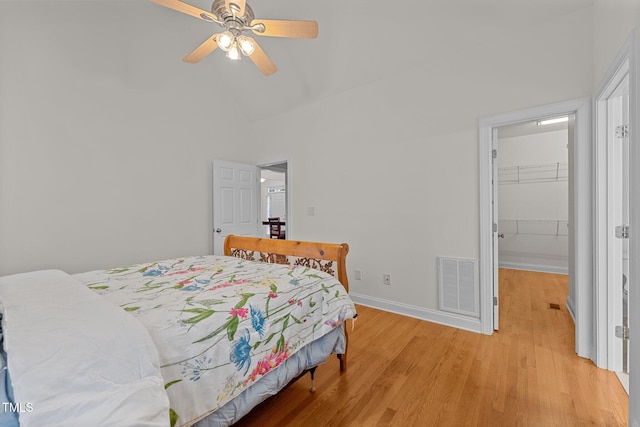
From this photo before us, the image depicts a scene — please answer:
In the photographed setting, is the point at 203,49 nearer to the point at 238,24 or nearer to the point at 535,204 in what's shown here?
the point at 238,24

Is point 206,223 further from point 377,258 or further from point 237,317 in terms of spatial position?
point 237,317

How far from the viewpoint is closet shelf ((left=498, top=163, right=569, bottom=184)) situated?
4781 millimetres

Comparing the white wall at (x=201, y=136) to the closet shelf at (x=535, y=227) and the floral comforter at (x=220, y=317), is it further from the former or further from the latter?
the closet shelf at (x=535, y=227)

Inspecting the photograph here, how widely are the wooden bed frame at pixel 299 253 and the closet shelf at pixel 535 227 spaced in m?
4.78

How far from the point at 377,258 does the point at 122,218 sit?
2.97m

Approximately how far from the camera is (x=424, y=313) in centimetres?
286

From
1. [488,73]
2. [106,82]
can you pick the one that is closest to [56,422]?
[488,73]

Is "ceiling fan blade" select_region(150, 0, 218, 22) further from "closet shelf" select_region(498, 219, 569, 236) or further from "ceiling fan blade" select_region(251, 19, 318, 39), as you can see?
"closet shelf" select_region(498, 219, 569, 236)

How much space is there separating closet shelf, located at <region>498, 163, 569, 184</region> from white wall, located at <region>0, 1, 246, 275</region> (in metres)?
5.46

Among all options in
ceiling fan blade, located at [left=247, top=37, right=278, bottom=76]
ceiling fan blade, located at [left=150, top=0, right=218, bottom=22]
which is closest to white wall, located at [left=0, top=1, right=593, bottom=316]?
ceiling fan blade, located at [left=247, top=37, right=278, bottom=76]

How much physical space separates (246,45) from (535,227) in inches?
222

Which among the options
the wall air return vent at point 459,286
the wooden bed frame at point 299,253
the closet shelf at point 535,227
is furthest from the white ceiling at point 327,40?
the closet shelf at point 535,227

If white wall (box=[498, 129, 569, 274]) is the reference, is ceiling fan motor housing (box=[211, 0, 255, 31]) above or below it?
above

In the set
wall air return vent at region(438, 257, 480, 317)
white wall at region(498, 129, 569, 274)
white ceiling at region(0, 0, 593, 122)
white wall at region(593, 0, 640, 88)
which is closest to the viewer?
white wall at region(593, 0, 640, 88)
